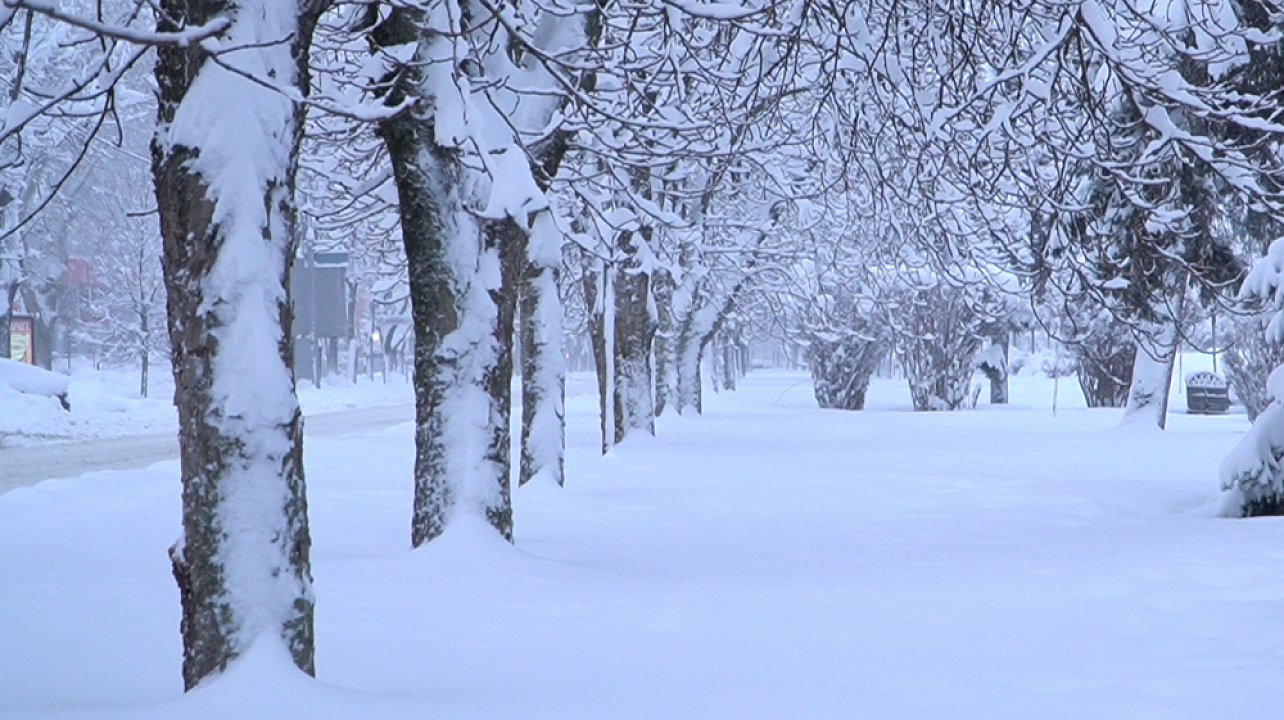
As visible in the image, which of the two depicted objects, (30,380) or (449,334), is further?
(30,380)

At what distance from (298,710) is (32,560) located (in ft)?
13.9

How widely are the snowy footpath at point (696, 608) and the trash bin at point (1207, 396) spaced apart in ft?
84.7

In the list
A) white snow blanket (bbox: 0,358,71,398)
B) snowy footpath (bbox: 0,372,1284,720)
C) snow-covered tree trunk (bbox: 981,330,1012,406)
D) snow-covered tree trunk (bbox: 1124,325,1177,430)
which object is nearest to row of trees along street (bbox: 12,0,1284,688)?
snowy footpath (bbox: 0,372,1284,720)

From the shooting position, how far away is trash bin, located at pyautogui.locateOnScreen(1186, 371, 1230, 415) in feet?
118

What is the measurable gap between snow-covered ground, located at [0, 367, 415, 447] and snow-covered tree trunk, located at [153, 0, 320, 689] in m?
17.3

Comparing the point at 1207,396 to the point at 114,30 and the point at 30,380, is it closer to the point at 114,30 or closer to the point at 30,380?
the point at 30,380

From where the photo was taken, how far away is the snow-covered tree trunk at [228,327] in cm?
374

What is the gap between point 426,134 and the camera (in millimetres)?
6957

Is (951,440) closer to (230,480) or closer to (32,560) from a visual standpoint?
(32,560)

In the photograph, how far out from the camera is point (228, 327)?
3.74 metres

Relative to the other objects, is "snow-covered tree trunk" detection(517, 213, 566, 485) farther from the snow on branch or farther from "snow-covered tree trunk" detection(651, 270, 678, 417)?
the snow on branch

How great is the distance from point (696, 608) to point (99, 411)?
2426cm

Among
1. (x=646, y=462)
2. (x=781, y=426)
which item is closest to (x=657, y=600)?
(x=646, y=462)

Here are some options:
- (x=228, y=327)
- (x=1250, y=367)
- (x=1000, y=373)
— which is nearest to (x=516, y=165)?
(x=228, y=327)
